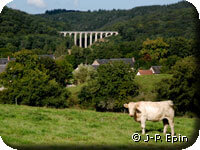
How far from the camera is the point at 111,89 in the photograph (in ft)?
69.3

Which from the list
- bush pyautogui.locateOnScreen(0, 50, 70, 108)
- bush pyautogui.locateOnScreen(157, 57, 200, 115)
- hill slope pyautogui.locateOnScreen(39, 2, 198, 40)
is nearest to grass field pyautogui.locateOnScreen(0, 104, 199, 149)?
bush pyautogui.locateOnScreen(157, 57, 200, 115)

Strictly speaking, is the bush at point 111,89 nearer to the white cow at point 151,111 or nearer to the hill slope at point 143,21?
the white cow at point 151,111

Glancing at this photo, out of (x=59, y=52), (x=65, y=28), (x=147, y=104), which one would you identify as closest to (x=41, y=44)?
(x=59, y=52)

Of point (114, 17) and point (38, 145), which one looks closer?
point (38, 145)

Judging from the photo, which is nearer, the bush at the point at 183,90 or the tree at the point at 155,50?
the bush at the point at 183,90

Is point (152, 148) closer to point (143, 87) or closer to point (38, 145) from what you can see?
point (38, 145)

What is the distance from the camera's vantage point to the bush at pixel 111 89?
1977 centimetres

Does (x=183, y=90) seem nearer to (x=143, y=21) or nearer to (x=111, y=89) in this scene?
(x=111, y=89)

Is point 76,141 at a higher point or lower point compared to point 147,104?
lower

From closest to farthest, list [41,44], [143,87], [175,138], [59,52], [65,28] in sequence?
1. [175,138]
2. [143,87]
3. [41,44]
4. [59,52]
5. [65,28]

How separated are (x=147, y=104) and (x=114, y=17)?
509 feet

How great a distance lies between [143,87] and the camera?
19.7m

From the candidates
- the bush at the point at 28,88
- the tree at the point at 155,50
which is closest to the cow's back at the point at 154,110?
the bush at the point at 28,88

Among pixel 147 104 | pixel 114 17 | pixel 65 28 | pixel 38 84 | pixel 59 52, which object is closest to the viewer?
pixel 147 104
